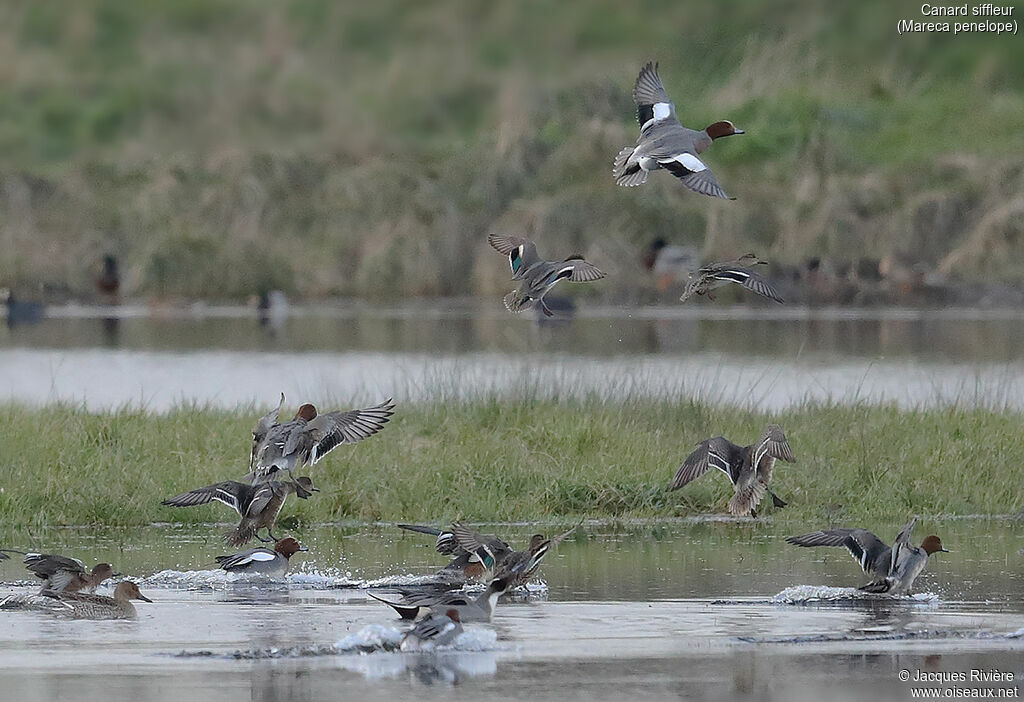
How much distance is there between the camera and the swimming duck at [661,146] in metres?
10.2

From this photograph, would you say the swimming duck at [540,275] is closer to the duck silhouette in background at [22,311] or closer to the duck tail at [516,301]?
the duck tail at [516,301]

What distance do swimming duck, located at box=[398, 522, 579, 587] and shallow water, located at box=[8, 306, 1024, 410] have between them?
5.12m

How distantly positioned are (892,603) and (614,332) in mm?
20042

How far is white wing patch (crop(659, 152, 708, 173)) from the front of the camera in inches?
402

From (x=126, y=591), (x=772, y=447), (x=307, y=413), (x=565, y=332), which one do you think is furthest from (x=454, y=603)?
(x=565, y=332)

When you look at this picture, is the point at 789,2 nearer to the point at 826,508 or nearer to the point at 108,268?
the point at 108,268

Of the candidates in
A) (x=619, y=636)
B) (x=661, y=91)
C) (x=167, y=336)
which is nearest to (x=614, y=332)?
(x=167, y=336)

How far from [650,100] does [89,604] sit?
4.10 m

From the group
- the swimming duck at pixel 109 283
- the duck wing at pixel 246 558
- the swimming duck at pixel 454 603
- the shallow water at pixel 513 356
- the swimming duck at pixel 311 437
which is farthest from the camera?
the swimming duck at pixel 109 283

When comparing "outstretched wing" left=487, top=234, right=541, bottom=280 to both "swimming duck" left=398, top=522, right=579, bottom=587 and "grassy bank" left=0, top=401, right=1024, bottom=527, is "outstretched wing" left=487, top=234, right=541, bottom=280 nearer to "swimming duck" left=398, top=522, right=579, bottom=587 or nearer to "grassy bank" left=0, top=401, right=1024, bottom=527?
"swimming duck" left=398, top=522, right=579, bottom=587

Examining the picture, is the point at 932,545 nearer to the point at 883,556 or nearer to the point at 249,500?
the point at 883,556

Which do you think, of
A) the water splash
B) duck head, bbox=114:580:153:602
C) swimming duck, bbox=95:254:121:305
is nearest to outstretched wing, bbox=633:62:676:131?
the water splash

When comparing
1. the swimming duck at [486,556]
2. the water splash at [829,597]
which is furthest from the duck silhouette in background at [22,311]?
the water splash at [829,597]

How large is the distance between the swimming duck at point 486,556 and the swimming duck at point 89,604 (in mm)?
1691
